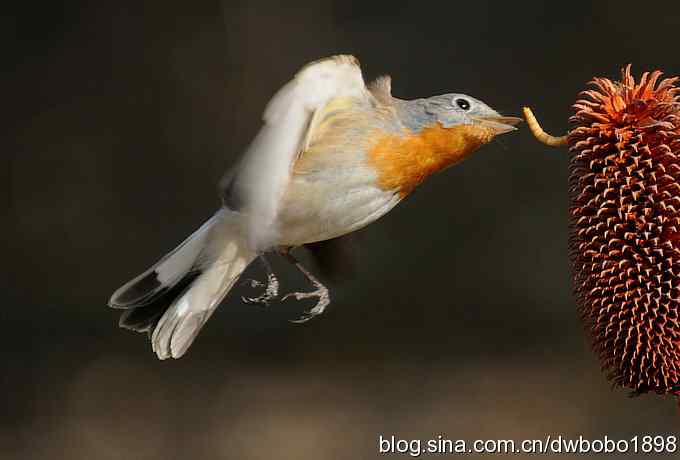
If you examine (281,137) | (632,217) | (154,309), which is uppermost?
(281,137)

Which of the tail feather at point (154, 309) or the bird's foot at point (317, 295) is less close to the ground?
the bird's foot at point (317, 295)

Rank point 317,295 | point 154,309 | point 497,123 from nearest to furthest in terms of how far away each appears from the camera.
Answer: point 497,123
point 317,295
point 154,309

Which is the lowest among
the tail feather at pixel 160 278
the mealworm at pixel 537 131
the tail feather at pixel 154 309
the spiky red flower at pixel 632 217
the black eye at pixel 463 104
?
the tail feather at pixel 154 309

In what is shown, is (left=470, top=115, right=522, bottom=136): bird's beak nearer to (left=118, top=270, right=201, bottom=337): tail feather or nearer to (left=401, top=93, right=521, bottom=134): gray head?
(left=401, top=93, right=521, bottom=134): gray head

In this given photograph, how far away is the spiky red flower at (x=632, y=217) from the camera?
0.93m

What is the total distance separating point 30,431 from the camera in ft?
7.84

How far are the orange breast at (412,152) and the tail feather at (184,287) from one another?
23 centimetres

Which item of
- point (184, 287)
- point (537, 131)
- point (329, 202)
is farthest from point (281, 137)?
point (184, 287)

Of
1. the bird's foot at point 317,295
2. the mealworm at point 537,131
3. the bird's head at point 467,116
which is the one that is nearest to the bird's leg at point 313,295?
the bird's foot at point 317,295

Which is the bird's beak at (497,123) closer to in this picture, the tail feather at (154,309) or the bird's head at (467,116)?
the bird's head at (467,116)

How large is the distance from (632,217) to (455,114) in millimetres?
247

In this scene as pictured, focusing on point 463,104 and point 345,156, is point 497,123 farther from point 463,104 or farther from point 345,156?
point 345,156

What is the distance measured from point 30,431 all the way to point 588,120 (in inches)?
71.7

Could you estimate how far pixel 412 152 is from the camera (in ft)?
3.72
